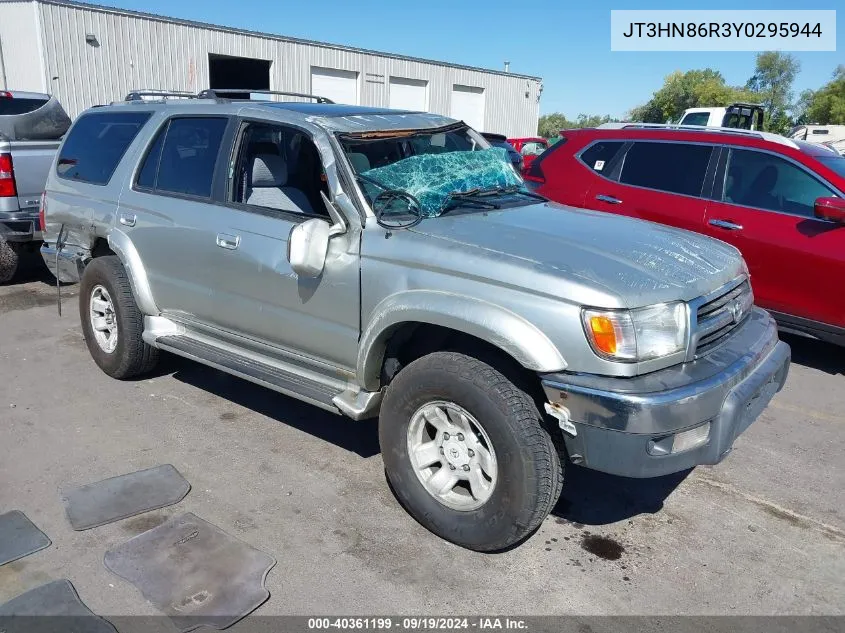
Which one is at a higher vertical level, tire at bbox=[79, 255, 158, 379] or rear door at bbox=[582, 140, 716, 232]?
rear door at bbox=[582, 140, 716, 232]

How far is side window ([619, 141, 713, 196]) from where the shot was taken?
20.0 ft

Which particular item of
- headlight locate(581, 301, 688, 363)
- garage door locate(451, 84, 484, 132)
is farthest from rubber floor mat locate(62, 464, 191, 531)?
garage door locate(451, 84, 484, 132)

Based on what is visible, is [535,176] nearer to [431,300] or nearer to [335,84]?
[431,300]

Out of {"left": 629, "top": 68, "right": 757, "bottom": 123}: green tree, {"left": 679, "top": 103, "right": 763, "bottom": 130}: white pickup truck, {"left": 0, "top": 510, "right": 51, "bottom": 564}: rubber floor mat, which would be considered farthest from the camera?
{"left": 629, "top": 68, "right": 757, "bottom": 123}: green tree

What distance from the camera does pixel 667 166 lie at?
20.6 ft

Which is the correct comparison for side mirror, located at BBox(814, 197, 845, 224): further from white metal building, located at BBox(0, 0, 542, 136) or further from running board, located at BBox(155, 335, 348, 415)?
white metal building, located at BBox(0, 0, 542, 136)

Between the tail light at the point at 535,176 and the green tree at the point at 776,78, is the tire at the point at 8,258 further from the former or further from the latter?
the green tree at the point at 776,78

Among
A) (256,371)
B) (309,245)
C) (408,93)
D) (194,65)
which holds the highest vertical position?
(194,65)

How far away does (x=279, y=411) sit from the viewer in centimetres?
475

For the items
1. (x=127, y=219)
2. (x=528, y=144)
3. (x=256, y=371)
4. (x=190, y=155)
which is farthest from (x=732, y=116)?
(x=256, y=371)

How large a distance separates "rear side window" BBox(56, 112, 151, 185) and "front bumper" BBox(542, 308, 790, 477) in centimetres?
364

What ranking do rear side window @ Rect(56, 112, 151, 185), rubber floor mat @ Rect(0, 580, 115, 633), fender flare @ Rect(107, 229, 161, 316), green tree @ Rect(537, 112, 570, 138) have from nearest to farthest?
rubber floor mat @ Rect(0, 580, 115, 633), fender flare @ Rect(107, 229, 161, 316), rear side window @ Rect(56, 112, 151, 185), green tree @ Rect(537, 112, 570, 138)

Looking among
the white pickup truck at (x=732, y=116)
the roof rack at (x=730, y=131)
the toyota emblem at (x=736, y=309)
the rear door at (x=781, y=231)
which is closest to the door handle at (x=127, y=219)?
the toyota emblem at (x=736, y=309)

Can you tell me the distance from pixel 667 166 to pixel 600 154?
0.66m
